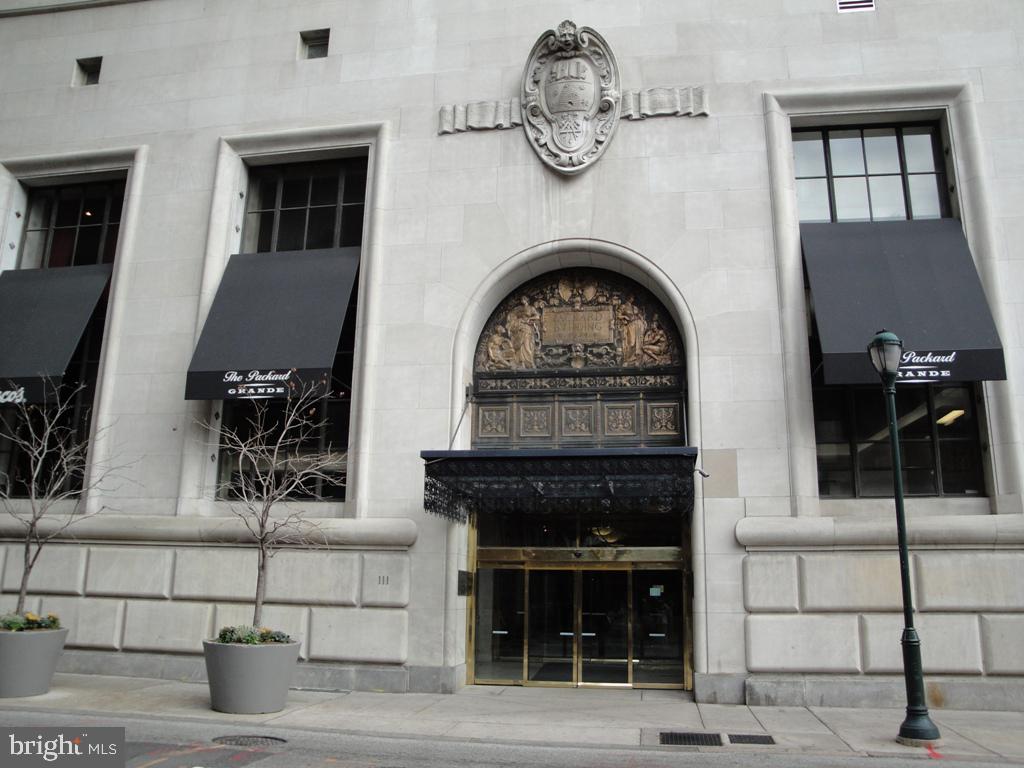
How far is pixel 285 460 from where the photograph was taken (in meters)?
15.0

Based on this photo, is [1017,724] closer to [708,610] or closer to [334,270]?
[708,610]

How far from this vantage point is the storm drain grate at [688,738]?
34.1ft

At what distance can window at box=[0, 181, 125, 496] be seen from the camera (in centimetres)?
1789

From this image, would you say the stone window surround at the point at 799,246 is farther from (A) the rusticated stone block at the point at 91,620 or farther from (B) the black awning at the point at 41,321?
(B) the black awning at the point at 41,321

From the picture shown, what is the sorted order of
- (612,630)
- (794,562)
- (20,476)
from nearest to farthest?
(794,562) < (612,630) < (20,476)

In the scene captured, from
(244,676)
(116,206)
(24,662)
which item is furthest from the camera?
(116,206)

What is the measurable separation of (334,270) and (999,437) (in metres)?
12.6

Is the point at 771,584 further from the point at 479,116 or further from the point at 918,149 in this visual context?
the point at 479,116

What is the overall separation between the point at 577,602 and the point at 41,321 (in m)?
12.8

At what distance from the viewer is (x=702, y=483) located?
14.1m

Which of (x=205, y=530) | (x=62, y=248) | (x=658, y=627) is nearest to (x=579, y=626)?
(x=658, y=627)

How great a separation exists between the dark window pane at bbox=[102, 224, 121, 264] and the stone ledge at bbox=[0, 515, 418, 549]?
6009 mm

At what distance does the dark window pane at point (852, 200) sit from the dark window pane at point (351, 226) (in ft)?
32.1

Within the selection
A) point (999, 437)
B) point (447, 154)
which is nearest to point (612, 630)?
point (999, 437)
